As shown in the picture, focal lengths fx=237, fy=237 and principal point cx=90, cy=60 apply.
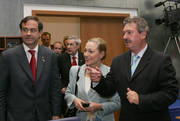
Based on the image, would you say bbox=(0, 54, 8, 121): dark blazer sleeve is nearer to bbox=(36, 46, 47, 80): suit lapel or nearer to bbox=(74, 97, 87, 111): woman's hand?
bbox=(36, 46, 47, 80): suit lapel

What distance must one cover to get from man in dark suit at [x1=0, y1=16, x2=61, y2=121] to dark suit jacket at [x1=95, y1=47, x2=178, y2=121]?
53cm

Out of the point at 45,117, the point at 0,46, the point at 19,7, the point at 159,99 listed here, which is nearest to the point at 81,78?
the point at 45,117

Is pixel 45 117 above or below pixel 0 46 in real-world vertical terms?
below

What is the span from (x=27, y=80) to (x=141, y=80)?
3.11 ft

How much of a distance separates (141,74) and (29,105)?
38.7 inches

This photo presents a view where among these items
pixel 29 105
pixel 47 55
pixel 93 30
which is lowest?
pixel 29 105

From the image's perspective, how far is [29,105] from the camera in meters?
2.03

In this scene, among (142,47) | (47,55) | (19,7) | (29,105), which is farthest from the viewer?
(19,7)

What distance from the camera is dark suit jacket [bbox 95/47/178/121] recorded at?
1632 millimetres

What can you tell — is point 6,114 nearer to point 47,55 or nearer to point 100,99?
point 47,55

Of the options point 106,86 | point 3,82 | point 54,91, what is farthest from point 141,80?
point 3,82

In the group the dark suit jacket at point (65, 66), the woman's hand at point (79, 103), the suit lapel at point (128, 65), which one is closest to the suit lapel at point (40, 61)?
the woman's hand at point (79, 103)

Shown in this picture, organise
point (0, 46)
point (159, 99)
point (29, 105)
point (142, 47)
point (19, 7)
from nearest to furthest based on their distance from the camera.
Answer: point (159, 99), point (142, 47), point (29, 105), point (0, 46), point (19, 7)

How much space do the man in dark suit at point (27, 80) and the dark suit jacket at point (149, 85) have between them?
1.74ft
